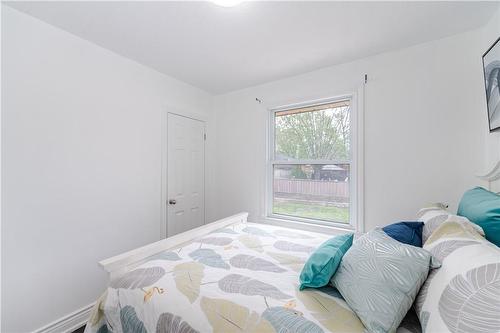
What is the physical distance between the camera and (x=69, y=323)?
173 cm

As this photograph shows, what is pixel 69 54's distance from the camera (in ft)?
5.82

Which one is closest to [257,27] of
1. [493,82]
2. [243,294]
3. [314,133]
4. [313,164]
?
[314,133]

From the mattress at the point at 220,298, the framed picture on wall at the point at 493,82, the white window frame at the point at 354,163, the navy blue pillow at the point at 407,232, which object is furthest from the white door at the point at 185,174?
the framed picture on wall at the point at 493,82

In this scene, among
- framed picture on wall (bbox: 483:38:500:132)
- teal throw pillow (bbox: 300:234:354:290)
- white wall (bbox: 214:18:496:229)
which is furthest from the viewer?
white wall (bbox: 214:18:496:229)

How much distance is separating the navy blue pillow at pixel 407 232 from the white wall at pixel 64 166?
7.68 feet

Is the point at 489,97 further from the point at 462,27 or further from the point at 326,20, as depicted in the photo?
the point at 326,20

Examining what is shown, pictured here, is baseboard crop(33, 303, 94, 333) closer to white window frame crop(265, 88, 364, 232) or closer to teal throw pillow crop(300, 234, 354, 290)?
teal throw pillow crop(300, 234, 354, 290)

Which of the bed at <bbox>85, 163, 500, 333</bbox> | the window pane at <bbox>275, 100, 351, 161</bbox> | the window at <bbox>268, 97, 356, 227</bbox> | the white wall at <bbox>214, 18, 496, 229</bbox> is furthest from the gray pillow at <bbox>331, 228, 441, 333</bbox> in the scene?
the window pane at <bbox>275, 100, 351, 161</bbox>

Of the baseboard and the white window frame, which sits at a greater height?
the white window frame

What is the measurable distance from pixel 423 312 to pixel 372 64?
2.20 meters

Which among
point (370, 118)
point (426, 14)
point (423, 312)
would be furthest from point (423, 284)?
point (426, 14)

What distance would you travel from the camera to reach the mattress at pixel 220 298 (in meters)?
0.89

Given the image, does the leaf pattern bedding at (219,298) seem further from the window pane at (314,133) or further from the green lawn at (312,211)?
the window pane at (314,133)

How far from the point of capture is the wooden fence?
2416 mm
